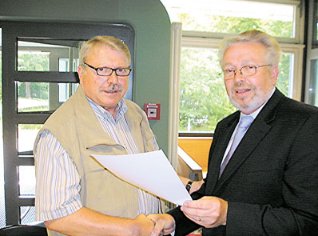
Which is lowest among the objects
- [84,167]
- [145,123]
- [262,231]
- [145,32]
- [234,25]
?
[262,231]

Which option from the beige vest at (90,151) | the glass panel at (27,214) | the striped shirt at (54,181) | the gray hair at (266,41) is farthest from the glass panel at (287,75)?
the striped shirt at (54,181)

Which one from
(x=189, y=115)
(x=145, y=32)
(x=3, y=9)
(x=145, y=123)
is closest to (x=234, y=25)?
(x=189, y=115)

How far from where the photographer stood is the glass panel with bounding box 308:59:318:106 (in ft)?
15.6

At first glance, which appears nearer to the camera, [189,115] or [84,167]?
[84,167]

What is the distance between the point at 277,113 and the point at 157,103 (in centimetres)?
136

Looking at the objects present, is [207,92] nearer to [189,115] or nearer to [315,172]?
[189,115]

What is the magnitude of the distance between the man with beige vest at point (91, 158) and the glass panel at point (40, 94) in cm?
127

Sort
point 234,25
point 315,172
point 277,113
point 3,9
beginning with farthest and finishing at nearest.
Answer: point 234,25 < point 3,9 < point 277,113 < point 315,172

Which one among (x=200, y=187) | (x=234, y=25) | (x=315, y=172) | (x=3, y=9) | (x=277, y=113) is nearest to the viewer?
(x=315, y=172)

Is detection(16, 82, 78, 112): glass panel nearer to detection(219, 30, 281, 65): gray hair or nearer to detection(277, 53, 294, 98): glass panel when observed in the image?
detection(219, 30, 281, 65): gray hair

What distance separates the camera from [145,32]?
7.75 feet

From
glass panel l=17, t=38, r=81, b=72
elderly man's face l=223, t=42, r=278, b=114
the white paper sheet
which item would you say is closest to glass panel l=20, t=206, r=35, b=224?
glass panel l=17, t=38, r=81, b=72

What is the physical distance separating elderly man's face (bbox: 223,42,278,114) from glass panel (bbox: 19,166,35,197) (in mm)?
1954

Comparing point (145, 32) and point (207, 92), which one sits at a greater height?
point (145, 32)
